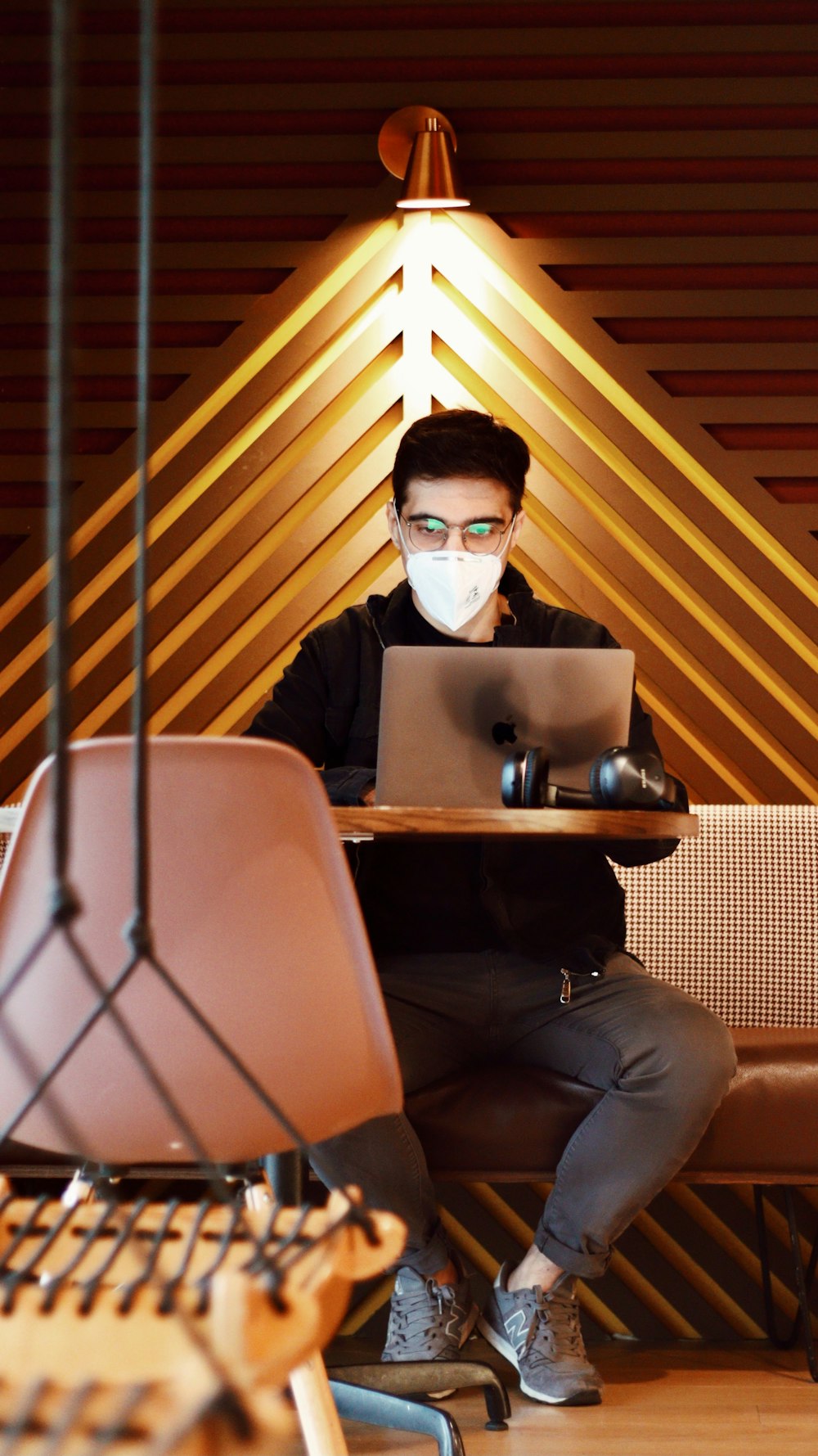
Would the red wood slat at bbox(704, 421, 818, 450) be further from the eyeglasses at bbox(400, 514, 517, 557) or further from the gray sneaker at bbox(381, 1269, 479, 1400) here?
the gray sneaker at bbox(381, 1269, 479, 1400)

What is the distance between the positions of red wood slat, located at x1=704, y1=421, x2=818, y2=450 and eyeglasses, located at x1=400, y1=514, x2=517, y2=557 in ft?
3.72

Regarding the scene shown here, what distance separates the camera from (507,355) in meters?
3.37

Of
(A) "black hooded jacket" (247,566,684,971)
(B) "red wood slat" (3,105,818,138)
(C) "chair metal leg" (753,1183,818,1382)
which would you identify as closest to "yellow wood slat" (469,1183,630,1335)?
(C) "chair metal leg" (753,1183,818,1382)

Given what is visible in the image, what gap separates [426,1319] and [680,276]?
2.26 meters

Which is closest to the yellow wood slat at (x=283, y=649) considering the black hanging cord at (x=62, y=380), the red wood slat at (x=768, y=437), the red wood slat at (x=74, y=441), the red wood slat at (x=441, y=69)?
the red wood slat at (x=74, y=441)

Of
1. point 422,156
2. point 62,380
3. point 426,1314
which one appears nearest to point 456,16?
point 422,156

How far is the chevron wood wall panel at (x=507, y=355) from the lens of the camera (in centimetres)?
331

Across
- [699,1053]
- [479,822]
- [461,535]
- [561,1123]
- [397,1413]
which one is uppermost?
[461,535]

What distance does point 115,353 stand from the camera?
3.45 m

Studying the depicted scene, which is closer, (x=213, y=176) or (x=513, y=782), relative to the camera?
(x=513, y=782)

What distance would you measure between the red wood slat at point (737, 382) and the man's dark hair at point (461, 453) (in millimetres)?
948

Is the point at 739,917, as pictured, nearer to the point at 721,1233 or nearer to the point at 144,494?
the point at 721,1233

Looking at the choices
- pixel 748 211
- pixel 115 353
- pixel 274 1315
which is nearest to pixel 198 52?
pixel 115 353

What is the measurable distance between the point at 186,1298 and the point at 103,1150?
1.89 feet
